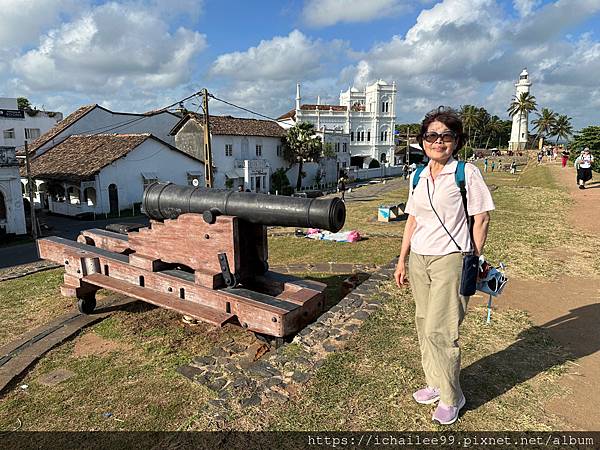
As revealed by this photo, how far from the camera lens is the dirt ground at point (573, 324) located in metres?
2.70

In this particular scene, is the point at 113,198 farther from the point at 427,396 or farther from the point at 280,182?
the point at 427,396

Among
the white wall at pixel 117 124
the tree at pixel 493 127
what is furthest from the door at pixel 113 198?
the tree at pixel 493 127

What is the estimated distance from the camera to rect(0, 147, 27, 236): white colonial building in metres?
13.4

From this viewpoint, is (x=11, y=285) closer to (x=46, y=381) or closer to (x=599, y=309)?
(x=46, y=381)

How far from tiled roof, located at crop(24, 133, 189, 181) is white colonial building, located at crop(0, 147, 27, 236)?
422cm

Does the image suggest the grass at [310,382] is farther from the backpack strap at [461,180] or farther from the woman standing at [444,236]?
the backpack strap at [461,180]

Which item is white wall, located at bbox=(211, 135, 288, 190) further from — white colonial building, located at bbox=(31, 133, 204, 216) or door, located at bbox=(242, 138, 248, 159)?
white colonial building, located at bbox=(31, 133, 204, 216)

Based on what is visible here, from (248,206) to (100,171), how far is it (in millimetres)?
16925

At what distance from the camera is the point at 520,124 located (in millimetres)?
60094

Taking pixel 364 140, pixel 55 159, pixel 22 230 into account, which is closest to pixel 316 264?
pixel 22 230

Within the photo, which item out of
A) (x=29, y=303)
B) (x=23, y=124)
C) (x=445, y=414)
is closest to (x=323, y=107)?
(x=23, y=124)

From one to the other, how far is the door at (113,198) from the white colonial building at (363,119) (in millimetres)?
26093

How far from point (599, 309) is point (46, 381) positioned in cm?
551

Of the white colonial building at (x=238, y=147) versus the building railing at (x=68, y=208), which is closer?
the building railing at (x=68, y=208)
